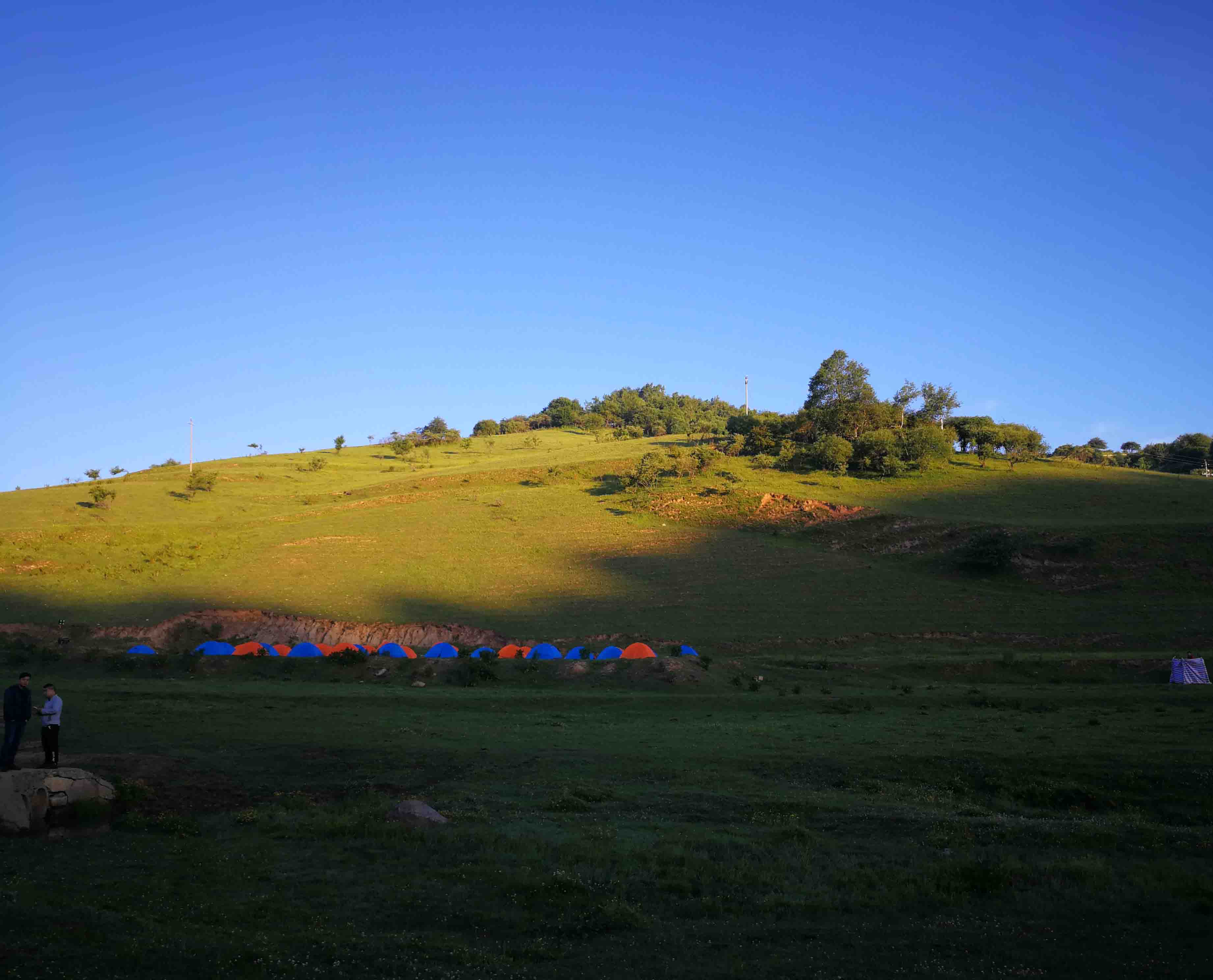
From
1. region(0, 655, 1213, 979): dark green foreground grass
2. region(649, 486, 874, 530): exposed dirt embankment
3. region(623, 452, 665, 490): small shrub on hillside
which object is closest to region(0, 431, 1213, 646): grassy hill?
region(649, 486, 874, 530): exposed dirt embankment

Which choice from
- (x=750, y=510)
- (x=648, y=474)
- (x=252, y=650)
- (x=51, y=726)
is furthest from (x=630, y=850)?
(x=648, y=474)

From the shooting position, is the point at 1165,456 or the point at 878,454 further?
the point at 1165,456

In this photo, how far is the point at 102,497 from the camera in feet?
269

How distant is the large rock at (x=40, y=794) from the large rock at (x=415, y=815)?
191 inches

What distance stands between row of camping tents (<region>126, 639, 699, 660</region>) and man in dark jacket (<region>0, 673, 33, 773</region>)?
1843cm

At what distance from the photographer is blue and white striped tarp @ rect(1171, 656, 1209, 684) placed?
31.0 m

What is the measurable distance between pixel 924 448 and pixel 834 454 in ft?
30.1

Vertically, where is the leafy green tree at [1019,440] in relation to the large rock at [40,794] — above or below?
above

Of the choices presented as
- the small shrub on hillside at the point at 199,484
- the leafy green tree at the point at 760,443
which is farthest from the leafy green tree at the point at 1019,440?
the small shrub on hillside at the point at 199,484

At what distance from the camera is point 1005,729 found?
2378 centimetres

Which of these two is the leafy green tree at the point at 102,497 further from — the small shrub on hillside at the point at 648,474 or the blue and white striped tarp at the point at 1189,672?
the blue and white striped tarp at the point at 1189,672

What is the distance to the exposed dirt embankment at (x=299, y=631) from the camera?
45188mm

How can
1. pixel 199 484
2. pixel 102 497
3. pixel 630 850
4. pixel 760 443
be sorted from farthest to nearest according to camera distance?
1. pixel 760 443
2. pixel 199 484
3. pixel 102 497
4. pixel 630 850

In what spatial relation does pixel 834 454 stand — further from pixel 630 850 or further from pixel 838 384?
pixel 630 850
